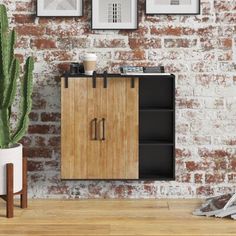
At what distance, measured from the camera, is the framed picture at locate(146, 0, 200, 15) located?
3.80 meters

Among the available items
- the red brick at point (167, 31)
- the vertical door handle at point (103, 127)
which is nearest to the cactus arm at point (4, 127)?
the vertical door handle at point (103, 127)

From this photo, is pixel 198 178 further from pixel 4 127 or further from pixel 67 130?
pixel 4 127

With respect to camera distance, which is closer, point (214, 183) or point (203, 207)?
point (203, 207)

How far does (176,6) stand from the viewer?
381cm

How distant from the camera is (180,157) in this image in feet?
12.7

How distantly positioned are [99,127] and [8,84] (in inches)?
24.6

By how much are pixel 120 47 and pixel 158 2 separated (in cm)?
39

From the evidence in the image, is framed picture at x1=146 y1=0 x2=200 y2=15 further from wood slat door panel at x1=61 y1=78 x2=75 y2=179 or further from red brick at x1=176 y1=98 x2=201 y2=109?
wood slat door panel at x1=61 y1=78 x2=75 y2=179

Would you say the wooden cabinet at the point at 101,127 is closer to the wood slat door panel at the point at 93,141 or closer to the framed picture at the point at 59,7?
the wood slat door panel at the point at 93,141

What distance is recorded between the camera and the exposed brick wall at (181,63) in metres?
3.84

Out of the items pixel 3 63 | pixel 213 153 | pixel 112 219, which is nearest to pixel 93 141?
pixel 112 219

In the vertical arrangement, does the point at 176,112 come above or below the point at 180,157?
A: above

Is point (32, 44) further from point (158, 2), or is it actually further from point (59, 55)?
point (158, 2)

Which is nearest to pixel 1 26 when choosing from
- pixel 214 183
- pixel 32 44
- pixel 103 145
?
pixel 32 44
